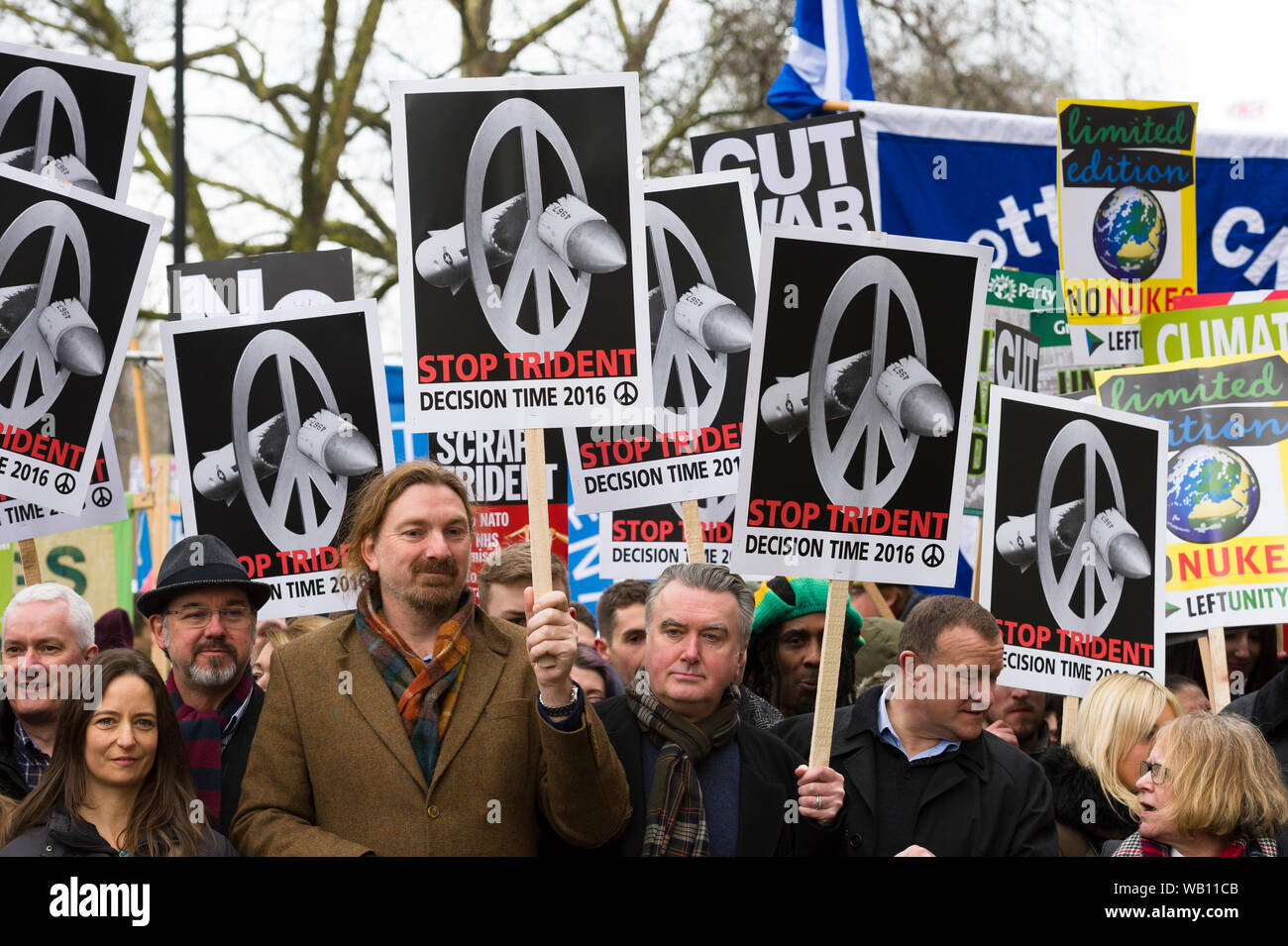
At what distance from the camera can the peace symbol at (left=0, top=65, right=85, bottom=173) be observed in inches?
182

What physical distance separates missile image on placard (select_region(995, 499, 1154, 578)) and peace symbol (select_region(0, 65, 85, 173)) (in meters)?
2.97

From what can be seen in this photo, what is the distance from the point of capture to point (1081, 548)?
16.8 ft

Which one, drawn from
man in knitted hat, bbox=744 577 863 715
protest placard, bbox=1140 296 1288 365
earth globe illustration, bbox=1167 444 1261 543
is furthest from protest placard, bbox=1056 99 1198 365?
man in knitted hat, bbox=744 577 863 715

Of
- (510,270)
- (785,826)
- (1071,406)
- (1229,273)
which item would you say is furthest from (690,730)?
(1229,273)

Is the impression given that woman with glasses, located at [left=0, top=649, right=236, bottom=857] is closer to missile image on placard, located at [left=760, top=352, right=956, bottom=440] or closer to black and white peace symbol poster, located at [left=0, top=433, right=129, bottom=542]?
black and white peace symbol poster, located at [left=0, top=433, right=129, bottom=542]

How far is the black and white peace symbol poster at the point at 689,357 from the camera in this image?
530 cm

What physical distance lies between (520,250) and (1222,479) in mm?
3147

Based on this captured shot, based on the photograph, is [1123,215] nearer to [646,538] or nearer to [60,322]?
[646,538]

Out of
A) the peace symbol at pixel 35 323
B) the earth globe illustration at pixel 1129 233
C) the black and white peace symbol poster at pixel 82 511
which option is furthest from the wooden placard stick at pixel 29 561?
the earth globe illustration at pixel 1129 233

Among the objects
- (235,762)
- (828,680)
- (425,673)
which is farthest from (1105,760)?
(235,762)

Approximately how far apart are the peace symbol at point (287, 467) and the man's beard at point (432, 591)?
1.48 metres

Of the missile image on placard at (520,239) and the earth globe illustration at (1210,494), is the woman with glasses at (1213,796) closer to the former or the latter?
the missile image on placard at (520,239)

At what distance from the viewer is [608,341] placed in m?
4.08
